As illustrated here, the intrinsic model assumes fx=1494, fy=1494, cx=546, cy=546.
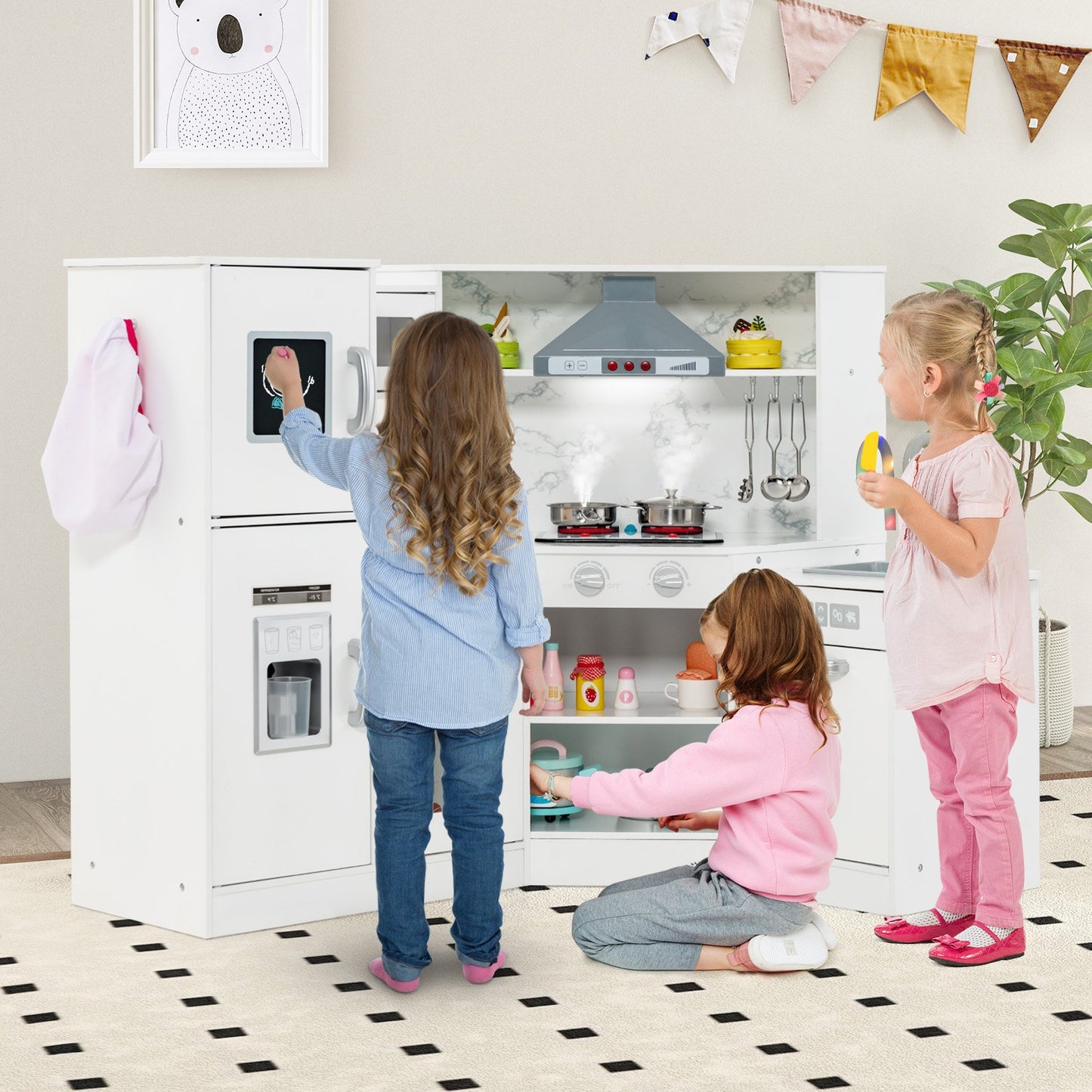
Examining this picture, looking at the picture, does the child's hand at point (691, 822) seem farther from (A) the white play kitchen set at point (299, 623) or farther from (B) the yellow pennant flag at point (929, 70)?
(B) the yellow pennant flag at point (929, 70)

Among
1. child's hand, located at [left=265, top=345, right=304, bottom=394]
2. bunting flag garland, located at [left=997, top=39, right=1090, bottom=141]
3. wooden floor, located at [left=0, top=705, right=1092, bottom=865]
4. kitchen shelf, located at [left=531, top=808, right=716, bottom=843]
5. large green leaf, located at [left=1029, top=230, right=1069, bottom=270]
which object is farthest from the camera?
bunting flag garland, located at [left=997, top=39, right=1090, bottom=141]

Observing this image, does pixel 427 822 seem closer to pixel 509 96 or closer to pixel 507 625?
pixel 507 625

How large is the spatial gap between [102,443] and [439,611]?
0.79m

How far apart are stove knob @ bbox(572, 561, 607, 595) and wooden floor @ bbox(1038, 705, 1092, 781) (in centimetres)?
155

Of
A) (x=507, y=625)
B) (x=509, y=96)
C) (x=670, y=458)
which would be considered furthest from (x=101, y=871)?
(x=509, y=96)

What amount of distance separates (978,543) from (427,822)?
1100 millimetres

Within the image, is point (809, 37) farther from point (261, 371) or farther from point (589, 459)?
point (261, 371)

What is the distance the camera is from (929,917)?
2.96m

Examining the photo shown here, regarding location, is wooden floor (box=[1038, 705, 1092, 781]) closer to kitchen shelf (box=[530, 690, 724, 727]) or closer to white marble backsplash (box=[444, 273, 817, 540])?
white marble backsplash (box=[444, 273, 817, 540])

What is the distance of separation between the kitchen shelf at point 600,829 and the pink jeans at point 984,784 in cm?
68

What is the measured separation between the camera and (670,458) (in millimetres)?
4074

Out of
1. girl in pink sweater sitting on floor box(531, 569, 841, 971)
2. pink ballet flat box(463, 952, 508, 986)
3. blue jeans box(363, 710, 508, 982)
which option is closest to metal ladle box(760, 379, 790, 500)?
girl in pink sweater sitting on floor box(531, 569, 841, 971)

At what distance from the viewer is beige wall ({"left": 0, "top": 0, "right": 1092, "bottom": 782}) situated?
14.3 feet

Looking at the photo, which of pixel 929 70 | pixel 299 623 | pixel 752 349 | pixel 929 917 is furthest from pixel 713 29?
pixel 929 917
